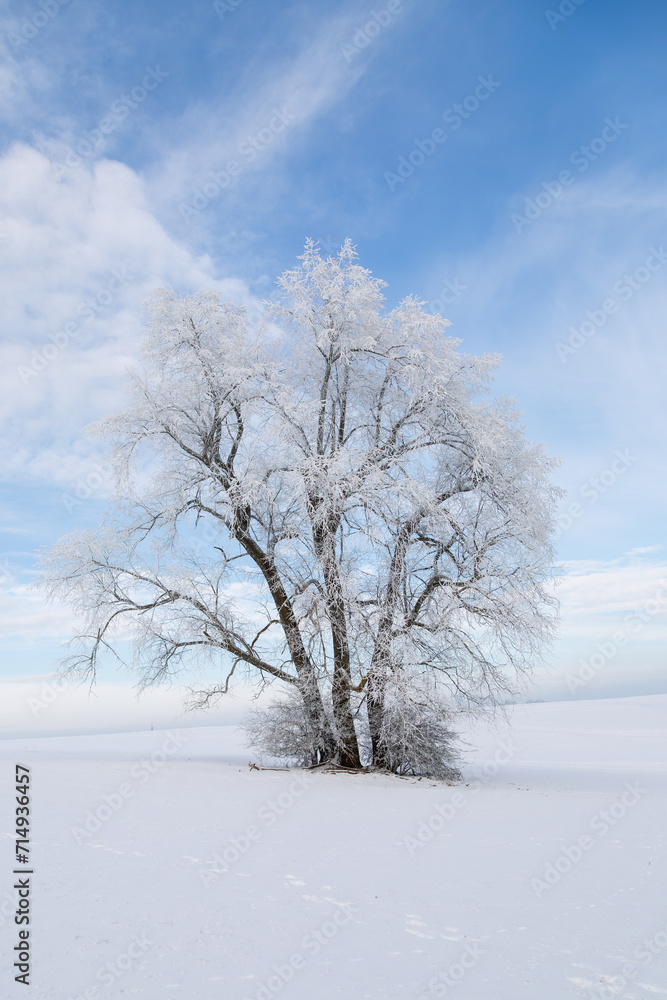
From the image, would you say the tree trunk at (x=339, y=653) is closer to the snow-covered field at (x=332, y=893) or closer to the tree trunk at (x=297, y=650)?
the tree trunk at (x=297, y=650)

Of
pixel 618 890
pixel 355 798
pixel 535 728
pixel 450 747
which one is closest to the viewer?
pixel 618 890

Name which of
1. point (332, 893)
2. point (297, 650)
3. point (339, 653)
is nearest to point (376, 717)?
point (339, 653)

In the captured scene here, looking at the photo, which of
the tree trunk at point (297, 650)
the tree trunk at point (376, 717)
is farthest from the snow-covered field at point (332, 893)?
the tree trunk at point (297, 650)

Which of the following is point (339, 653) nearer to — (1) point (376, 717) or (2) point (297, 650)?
(2) point (297, 650)

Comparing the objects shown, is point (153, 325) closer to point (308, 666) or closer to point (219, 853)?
point (308, 666)

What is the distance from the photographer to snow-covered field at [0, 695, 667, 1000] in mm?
3967

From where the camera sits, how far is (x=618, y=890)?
19.2 feet

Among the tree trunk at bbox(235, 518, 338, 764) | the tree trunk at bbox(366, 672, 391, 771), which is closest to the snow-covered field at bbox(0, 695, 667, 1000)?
the tree trunk at bbox(366, 672, 391, 771)

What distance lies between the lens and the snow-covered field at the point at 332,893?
3.97 m

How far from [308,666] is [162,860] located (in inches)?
286

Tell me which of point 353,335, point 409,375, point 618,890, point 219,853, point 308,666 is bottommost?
point 618,890

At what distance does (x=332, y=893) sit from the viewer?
17.6 feet

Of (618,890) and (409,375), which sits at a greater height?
(409,375)

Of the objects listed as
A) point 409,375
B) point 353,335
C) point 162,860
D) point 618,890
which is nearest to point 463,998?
point 618,890
